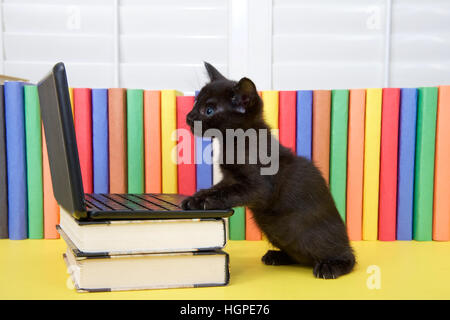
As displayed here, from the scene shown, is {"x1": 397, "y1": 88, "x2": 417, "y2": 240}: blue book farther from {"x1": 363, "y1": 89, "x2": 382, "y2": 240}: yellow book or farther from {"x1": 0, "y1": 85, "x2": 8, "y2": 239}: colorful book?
{"x1": 0, "y1": 85, "x2": 8, "y2": 239}: colorful book

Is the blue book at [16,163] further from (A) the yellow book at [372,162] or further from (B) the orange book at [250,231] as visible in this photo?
(A) the yellow book at [372,162]

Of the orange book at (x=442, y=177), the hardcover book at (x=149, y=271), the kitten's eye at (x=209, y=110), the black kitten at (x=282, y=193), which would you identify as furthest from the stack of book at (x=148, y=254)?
the orange book at (x=442, y=177)

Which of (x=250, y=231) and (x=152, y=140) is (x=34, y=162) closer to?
(x=152, y=140)

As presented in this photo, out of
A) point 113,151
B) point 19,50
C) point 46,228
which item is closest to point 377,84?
point 113,151

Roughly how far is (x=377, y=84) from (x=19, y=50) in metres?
1.44

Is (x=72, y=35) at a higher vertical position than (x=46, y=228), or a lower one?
higher

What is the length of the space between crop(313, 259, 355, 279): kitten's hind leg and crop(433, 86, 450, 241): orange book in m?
0.41

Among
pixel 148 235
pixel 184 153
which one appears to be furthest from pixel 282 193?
pixel 184 153

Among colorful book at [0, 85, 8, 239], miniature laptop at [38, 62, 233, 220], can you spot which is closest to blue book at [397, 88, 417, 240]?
miniature laptop at [38, 62, 233, 220]

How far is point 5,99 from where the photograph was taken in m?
1.10

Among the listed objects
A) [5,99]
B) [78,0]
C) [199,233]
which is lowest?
[199,233]
